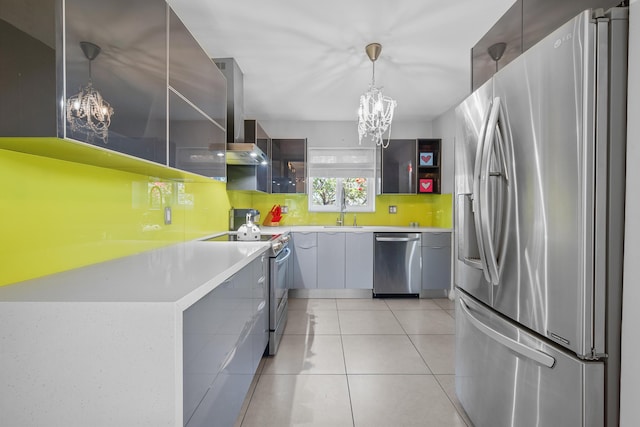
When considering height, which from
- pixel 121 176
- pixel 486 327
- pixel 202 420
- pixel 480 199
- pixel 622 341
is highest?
pixel 121 176

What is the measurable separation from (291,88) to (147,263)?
2.51m

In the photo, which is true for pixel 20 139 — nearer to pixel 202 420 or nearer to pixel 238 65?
pixel 202 420

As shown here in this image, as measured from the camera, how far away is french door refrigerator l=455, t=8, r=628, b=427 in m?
0.94

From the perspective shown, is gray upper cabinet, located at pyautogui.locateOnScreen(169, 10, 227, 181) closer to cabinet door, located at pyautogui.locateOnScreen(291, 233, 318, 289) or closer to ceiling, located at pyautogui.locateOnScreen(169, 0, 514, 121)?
ceiling, located at pyautogui.locateOnScreen(169, 0, 514, 121)

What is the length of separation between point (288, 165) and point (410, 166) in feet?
5.38

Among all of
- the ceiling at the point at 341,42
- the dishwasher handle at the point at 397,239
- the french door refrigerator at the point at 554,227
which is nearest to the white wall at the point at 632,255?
the french door refrigerator at the point at 554,227

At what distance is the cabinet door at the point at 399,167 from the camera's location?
427cm

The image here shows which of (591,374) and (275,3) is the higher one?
(275,3)

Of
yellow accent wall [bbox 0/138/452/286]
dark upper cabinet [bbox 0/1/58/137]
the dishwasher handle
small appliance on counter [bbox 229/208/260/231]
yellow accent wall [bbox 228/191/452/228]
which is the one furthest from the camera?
yellow accent wall [bbox 228/191/452/228]

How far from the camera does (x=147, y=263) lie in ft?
4.85

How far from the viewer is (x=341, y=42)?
2.44 metres

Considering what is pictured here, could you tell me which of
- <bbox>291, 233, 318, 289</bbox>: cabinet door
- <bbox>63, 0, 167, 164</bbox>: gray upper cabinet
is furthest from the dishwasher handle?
<bbox>63, 0, 167, 164</bbox>: gray upper cabinet

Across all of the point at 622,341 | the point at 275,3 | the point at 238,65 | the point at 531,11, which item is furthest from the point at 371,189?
the point at 622,341

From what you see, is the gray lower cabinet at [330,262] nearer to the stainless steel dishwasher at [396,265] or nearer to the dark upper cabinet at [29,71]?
the stainless steel dishwasher at [396,265]
